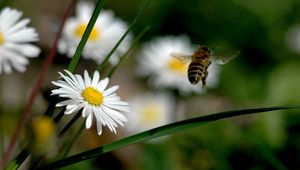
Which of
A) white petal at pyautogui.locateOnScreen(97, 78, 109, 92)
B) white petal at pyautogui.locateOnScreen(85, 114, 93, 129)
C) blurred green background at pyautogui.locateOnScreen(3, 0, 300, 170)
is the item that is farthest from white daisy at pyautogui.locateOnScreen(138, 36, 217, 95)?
white petal at pyautogui.locateOnScreen(85, 114, 93, 129)

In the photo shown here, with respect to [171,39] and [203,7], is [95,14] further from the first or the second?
[203,7]

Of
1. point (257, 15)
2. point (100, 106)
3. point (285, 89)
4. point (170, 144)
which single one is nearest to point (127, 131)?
point (170, 144)

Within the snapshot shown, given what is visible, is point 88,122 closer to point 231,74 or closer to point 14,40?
point 14,40

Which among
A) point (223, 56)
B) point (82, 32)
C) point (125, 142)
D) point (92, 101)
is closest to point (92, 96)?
point (92, 101)

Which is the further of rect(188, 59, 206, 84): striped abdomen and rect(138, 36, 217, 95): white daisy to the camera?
rect(138, 36, 217, 95): white daisy

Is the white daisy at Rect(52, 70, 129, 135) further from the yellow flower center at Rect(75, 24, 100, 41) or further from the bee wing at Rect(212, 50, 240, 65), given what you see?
the yellow flower center at Rect(75, 24, 100, 41)

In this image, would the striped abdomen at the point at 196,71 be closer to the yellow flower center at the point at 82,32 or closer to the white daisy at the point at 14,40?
the white daisy at the point at 14,40
